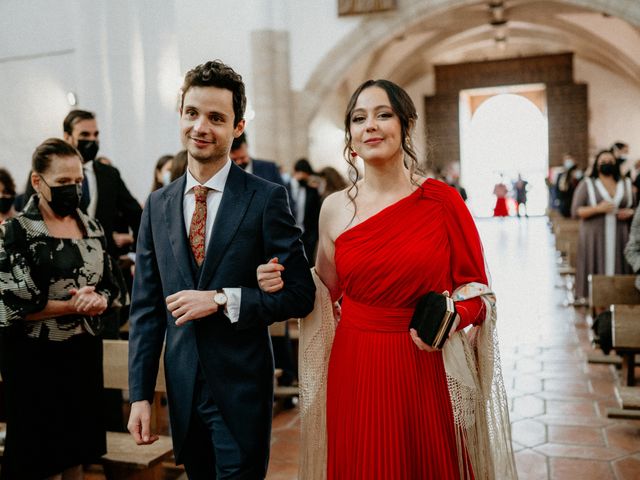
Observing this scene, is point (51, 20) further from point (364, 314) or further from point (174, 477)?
point (364, 314)

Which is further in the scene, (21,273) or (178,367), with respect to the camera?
(21,273)

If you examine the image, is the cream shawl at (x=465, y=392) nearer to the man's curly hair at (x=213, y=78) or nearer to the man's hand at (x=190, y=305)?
the man's hand at (x=190, y=305)

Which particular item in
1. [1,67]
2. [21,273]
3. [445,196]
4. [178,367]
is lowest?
[178,367]

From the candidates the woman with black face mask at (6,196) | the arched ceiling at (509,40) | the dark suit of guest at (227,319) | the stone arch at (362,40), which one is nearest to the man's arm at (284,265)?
the dark suit of guest at (227,319)

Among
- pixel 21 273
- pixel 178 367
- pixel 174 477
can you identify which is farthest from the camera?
pixel 174 477

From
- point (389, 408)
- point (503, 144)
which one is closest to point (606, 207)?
point (389, 408)

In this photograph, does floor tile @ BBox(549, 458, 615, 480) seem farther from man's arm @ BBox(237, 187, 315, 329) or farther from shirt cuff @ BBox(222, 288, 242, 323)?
shirt cuff @ BBox(222, 288, 242, 323)

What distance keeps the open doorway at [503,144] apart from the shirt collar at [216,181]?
26.8 m

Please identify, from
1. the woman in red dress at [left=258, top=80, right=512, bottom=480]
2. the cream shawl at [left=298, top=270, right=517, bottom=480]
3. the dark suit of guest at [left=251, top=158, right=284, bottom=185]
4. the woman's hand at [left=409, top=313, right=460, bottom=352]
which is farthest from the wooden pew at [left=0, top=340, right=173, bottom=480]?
the dark suit of guest at [left=251, top=158, right=284, bottom=185]

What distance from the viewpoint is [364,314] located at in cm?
241

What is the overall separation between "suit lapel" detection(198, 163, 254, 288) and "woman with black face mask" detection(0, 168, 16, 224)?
430cm

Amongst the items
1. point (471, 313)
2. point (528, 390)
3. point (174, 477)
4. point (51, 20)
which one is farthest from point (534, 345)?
point (51, 20)

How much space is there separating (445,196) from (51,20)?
11533 millimetres

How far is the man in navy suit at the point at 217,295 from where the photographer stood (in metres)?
2.09
